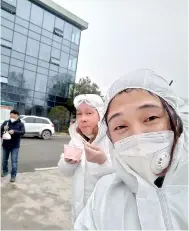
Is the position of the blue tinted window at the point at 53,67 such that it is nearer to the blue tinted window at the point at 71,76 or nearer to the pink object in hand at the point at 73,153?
the blue tinted window at the point at 71,76

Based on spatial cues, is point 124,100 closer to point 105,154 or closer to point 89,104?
point 105,154

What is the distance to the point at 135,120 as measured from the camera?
0.85 meters

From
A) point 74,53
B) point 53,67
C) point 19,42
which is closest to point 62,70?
point 53,67

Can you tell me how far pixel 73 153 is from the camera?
4.93 ft

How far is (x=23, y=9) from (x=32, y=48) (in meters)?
2.95

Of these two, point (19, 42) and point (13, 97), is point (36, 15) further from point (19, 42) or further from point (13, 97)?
point (13, 97)

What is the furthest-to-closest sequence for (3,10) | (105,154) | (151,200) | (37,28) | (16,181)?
(37,28), (3,10), (16,181), (105,154), (151,200)

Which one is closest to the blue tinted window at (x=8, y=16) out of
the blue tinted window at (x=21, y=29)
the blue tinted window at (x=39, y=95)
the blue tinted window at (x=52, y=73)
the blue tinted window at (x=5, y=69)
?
the blue tinted window at (x=21, y=29)

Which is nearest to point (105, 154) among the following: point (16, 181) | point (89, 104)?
point (89, 104)

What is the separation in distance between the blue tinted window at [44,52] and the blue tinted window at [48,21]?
1.42m

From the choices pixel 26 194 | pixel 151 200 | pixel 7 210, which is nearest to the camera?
pixel 151 200

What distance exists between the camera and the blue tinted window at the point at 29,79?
736 inches

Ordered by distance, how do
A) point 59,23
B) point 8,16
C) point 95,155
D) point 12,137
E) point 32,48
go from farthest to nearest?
point 59,23 → point 32,48 → point 8,16 → point 12,137 → point 95,155

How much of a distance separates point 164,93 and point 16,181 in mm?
3810
